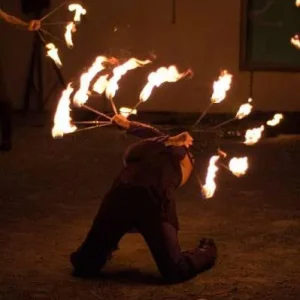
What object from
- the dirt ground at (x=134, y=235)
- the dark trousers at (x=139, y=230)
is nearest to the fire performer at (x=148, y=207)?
the dark trousers at (x=139, y=230)

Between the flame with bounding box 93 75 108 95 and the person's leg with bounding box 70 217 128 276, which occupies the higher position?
the flame with bounding box 93 75 108 95

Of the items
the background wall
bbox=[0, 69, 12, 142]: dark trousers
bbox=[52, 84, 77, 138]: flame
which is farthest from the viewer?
the background wall

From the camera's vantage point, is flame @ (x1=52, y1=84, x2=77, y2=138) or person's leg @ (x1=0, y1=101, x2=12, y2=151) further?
person's leg @ (x1=0, y1=101, x2=12, y2=151)

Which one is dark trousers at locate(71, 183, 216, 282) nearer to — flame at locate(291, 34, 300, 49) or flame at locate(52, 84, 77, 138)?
flame at locate(52, 84, 77, 138)

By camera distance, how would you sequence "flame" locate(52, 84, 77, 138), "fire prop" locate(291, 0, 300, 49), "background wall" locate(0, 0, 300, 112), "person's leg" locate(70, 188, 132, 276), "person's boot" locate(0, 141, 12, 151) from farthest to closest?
"background wall" locate(0, 0, 300, 112), "fire prop" locate(291, 0, 300, 49), "person's boot" locate(0, 141, 12, 151), "person's leg" locate(70, 188, 132, 276), "flame" locate(52, 84, 77, 138)

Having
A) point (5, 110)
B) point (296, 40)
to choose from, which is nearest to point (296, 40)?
point (296, 40)

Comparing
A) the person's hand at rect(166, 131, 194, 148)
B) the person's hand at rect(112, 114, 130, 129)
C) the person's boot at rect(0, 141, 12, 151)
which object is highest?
the person's hand at rect(112, 114, 130, 129)

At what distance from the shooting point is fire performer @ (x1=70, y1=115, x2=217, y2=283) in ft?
18.3

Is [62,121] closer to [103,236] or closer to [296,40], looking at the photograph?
[103,236]

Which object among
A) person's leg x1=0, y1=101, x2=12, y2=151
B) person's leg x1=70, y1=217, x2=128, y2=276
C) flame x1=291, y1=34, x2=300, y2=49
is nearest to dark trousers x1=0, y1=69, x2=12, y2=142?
person's leg x1=0, y1=101, x2=12, y2=151

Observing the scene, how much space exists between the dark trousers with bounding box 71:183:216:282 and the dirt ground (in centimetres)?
Result: 12

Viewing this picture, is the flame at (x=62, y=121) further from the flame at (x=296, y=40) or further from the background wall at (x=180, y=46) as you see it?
the background wall at (x=180, y=46)

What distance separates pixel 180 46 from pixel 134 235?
6.39 m

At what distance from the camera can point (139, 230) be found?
223 inches
